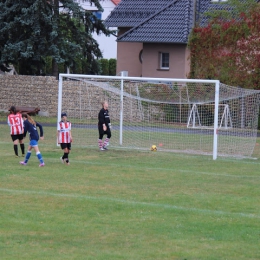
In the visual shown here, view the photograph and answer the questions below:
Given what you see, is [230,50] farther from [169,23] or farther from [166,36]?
[169,23]

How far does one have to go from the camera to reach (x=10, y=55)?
122ft

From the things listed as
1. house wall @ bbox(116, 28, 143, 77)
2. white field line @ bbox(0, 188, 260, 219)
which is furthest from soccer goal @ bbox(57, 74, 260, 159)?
house wall @ bbox(116, 28, 143, 77)

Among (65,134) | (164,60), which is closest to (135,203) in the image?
(65,134)

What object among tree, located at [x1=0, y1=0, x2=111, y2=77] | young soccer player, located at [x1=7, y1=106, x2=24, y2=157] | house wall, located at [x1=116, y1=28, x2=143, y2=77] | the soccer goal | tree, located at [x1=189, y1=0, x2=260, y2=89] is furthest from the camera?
house wall, located at [x1=116, y1=28, x2=143, y2=77]

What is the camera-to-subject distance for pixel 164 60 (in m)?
42.4

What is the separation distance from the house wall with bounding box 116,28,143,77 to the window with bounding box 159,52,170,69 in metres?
2.41

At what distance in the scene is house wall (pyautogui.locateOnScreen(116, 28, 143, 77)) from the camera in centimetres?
4459

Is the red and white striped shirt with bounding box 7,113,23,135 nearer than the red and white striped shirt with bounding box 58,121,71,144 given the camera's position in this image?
No

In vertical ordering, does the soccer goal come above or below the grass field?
above

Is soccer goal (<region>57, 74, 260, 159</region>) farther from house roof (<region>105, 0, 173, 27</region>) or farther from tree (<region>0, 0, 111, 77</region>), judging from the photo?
house roof (<region>105, 0, 173, 27</region>)

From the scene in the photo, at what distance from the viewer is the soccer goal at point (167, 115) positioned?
22.3 m

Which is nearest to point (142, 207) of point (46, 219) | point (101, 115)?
point (46, 219)

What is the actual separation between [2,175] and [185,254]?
7.71 m

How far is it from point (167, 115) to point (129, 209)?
11954mm
